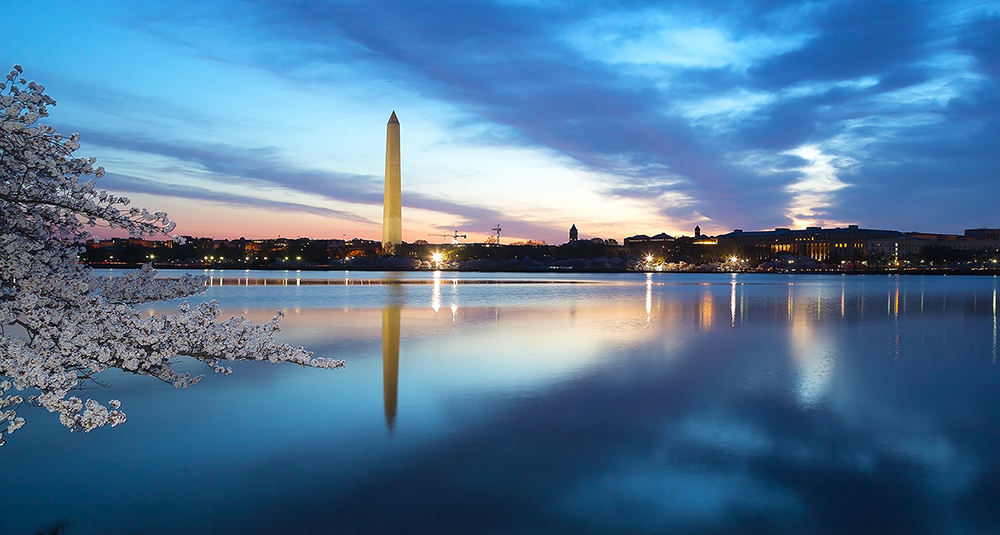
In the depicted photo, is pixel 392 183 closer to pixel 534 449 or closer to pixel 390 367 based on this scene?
pixel 390 367

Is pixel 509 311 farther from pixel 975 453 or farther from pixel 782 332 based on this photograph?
pixel 975 453

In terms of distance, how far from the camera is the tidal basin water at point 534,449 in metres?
6.04

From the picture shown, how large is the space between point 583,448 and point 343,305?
26114mm

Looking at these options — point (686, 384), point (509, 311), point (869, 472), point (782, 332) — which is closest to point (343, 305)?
point (509, 311)

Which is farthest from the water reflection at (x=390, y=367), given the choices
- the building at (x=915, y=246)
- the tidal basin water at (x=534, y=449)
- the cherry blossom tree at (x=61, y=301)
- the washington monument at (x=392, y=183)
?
the building at (x=915, y=246)

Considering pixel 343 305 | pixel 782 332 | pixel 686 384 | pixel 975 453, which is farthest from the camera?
pixel 343 305

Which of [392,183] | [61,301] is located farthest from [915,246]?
[61,301]

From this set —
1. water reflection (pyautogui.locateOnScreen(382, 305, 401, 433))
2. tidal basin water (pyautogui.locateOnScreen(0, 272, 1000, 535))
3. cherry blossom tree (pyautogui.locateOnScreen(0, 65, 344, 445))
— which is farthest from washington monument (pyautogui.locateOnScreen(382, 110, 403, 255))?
cherry blossom tree (pyautogui.locateOnScreen(0, 65, 344, 445))

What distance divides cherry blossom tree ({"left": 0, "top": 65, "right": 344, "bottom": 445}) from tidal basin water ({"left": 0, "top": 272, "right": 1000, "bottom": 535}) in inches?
58.4

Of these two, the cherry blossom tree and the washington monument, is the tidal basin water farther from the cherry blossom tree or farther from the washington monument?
the washington monument

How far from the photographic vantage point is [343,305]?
32.8 metres

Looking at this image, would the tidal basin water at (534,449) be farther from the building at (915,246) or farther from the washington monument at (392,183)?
the building at (915,246)

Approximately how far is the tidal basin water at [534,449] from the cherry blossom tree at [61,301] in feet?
4.86

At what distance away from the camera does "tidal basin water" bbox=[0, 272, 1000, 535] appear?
6043 millimetres
